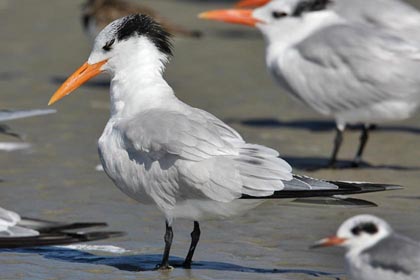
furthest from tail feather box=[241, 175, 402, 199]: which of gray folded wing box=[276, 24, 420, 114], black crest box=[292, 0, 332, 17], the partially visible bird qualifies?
the partially visible bird

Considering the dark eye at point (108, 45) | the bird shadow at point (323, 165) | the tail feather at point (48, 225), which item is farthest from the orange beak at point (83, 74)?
the bird shadow at point (323, 165)

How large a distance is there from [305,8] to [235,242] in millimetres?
2781

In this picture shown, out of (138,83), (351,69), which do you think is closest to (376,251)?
(138,83)

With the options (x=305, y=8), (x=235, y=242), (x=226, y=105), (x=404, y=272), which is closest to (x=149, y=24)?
(x=235, y=242)

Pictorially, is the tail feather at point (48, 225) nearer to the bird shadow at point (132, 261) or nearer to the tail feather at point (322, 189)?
the bird shadow at point (132, 261)

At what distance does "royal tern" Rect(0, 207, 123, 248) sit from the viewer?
17.8 ft

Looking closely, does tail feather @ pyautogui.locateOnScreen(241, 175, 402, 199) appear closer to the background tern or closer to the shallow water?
the shallow water

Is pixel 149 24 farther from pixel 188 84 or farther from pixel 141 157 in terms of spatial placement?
pixel 188 84

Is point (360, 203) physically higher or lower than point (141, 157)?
lower

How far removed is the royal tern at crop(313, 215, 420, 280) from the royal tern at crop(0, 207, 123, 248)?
1.08m

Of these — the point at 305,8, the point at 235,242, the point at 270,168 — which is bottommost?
the point at 235,242

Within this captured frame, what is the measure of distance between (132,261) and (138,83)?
0.86 meters

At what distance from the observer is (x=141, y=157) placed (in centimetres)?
567

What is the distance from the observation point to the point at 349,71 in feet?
27.0
